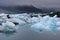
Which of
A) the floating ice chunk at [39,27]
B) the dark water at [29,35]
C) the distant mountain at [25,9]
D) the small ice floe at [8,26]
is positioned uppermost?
the distant mountain at [25,9]

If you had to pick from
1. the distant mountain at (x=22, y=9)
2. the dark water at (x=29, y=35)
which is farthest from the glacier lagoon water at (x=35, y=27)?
the distant mountain at (x=22, y=9)

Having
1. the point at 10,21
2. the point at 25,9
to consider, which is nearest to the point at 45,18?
the point at 25,9

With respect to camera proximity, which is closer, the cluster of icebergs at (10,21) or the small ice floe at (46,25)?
the cluster of icebergs at (10,21)

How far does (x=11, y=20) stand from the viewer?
2.82 metres

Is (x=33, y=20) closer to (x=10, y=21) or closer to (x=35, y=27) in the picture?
(x=35, y=27)

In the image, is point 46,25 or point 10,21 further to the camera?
point 46,25

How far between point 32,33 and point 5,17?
470 mm

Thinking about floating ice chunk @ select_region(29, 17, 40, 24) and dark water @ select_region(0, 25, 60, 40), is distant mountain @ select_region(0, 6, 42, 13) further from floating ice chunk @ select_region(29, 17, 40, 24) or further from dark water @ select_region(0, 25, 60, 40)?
dark water @ select_region(0, 25, 60, 40)

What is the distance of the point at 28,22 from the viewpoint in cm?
298

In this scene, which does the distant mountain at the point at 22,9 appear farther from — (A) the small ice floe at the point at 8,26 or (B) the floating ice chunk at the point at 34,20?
(A) the small ice floe at the point at 8,26

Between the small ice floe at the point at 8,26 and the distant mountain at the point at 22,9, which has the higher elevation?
the distant mountain at the point at 22,9

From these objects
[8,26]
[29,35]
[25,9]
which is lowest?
[29,35]

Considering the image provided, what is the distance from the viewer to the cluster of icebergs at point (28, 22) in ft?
8.91

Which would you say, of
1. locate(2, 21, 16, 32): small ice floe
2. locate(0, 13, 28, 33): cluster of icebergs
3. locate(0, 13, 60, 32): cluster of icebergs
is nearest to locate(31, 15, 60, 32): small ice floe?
locate(0, 13, 60, 32): cluster of icebergs
